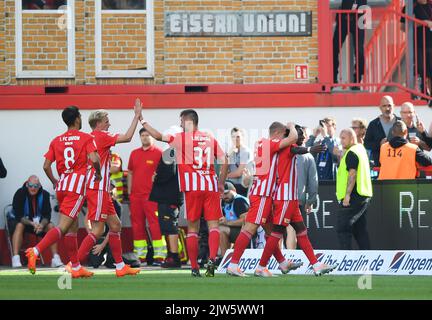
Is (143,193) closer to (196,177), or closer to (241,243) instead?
(196,177)

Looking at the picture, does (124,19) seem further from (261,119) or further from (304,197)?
(304,197)

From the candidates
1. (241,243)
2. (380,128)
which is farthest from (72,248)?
(380,128)

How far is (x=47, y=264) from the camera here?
21891mm

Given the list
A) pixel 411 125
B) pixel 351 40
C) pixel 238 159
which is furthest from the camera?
pixel 351 40

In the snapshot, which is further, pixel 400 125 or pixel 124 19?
pixel 124 19

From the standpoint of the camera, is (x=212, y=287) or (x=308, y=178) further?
(x=308, y=178)

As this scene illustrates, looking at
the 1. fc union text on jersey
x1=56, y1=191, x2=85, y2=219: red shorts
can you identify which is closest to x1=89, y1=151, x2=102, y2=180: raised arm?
x1=56, y1=191, x2=85, y2=219: red shorts

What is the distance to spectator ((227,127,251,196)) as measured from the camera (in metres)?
21.3

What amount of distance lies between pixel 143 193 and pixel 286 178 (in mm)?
5377

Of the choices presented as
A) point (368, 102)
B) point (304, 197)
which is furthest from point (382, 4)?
point (304, 197)

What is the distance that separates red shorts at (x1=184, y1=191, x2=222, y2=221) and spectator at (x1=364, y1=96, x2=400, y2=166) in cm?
447

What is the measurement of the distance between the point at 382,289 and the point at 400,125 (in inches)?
193

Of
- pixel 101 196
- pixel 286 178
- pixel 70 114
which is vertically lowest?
pixel 101 196

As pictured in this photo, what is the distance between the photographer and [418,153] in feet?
63.0
